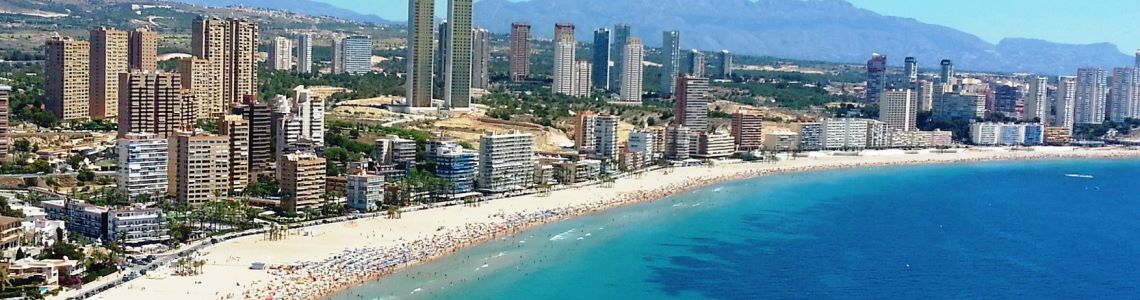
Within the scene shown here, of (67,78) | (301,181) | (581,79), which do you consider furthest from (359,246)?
(581,79)

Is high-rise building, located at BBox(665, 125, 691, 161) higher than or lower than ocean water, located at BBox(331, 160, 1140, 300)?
higher

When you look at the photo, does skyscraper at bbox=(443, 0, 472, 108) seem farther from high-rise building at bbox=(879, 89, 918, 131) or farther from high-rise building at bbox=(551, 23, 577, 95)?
high-rise building at bbox=(879, 89, 918, 131)

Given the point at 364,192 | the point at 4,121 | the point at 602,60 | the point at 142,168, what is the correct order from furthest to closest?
1. the point at 602,60
2. the point at 4,121
3. the point at 364,192
4. the point at 142,168

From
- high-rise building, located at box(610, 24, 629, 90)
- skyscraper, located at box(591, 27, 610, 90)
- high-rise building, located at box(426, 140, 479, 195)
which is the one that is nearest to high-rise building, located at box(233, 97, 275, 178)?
high-rise building, located at box(426, 140, 479, 195)

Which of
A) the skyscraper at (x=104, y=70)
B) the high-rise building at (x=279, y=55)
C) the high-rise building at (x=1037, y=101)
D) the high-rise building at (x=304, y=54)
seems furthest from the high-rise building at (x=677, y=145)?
the high-rise building at (x=1037, y=101)

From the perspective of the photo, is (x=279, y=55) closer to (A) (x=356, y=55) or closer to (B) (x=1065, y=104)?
(A) (x=356, y=55)

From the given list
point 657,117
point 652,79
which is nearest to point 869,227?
point 657,117
